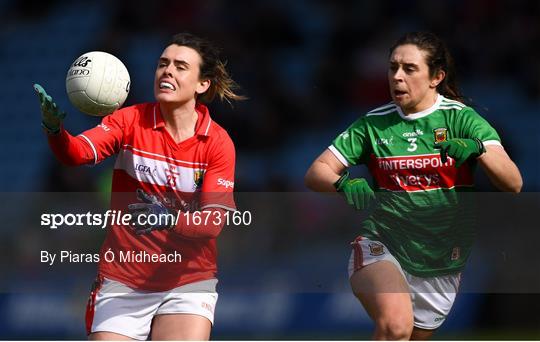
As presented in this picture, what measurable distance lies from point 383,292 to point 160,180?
1.26m

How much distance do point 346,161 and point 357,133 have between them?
0.16m

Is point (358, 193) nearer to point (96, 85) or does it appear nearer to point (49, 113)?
point (96, 85)

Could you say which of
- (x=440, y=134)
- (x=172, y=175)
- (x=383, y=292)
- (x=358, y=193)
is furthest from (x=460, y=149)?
(x=172, y=175)

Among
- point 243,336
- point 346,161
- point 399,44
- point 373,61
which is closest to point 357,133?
point 346,161

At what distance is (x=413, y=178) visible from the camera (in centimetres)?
547

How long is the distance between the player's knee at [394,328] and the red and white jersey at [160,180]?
0.90m

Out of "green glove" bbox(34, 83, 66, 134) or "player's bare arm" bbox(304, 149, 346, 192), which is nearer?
"green glove" bbox(34, 83, 66, 134)

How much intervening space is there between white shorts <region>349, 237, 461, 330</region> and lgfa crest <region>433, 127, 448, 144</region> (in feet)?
2.02

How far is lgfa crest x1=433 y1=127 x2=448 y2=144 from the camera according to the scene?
5.46 metres

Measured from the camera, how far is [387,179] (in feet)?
18.0

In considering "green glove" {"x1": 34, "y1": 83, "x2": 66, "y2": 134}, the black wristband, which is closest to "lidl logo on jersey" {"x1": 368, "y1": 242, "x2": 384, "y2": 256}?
the black wristband

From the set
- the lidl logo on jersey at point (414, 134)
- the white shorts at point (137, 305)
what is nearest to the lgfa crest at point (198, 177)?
the white shorts at point (137, 305)

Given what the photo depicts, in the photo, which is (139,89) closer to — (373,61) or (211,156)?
(373,61)

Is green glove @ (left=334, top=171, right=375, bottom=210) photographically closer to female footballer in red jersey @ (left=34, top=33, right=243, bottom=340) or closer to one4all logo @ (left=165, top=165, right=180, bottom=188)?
female footballer in red jersey @ (left=34, top=33, right=243, bottom=340)
